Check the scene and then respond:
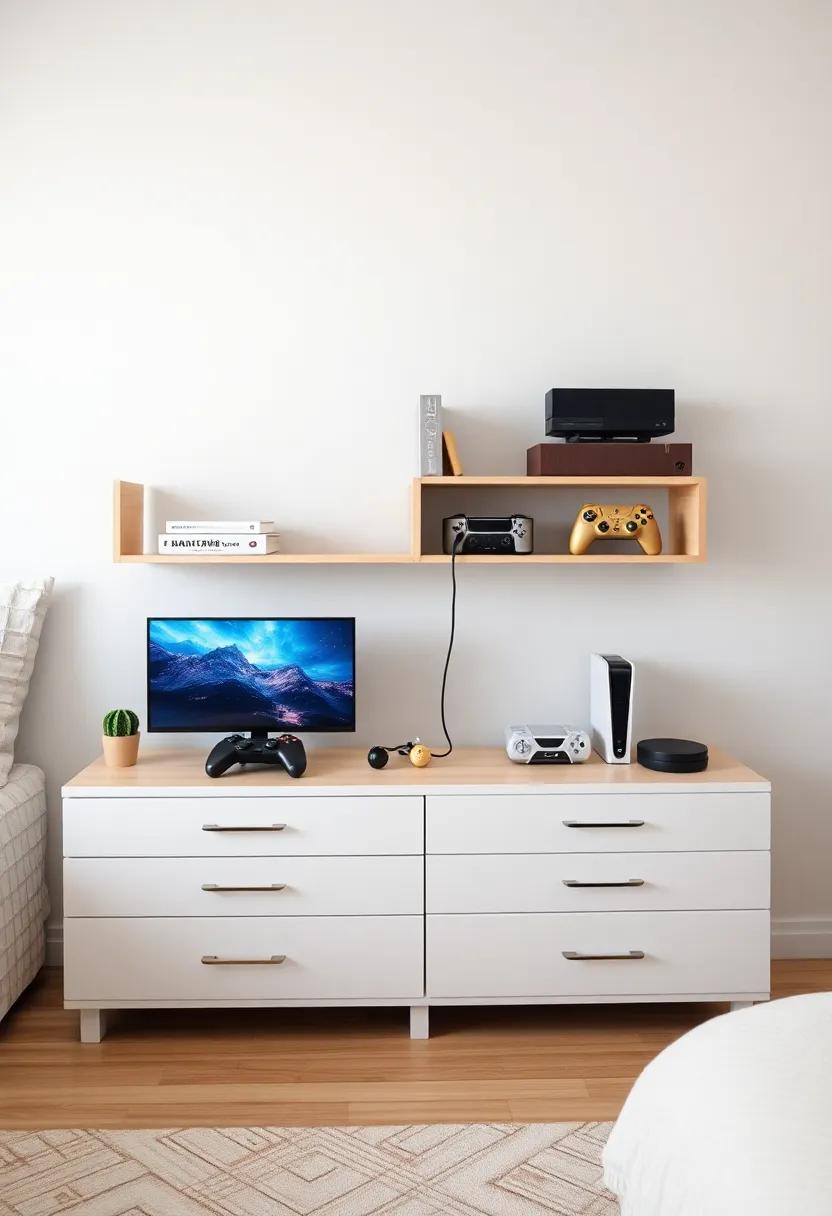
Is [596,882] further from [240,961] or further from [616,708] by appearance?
[240,961]

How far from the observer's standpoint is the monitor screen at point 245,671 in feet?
9.51

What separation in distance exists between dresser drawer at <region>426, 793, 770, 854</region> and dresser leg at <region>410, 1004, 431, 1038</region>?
1.32 ft

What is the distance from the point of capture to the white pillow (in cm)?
289

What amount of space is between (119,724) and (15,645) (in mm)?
380

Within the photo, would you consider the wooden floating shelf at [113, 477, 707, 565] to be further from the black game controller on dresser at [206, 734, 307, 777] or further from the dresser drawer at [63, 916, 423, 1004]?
the dresser drawer at [63, 916, 423, 1004]

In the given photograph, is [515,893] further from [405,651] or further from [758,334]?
[758,334]

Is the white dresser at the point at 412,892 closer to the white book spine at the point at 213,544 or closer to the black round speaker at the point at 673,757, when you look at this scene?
the black round speaker at the point at 673,757

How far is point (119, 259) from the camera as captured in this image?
303cm

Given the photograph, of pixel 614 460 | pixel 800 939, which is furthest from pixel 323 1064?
pixel 614 460

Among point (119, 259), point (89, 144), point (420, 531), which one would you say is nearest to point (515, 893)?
point (420, 531)

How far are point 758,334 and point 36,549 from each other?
217cm

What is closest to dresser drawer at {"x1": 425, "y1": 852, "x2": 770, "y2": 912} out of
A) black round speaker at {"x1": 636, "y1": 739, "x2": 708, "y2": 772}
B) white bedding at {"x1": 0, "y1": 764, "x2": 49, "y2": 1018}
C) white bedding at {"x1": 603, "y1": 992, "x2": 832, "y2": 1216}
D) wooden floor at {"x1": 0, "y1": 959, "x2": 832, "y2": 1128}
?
black round speaker at {"x1": 636, "y1": 739, "x2": 708, "y2": 772}

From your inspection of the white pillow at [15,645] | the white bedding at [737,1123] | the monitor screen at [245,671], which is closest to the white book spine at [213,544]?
the monitor screen at [245,671]

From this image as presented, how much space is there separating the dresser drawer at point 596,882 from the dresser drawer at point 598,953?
1.1 inches
